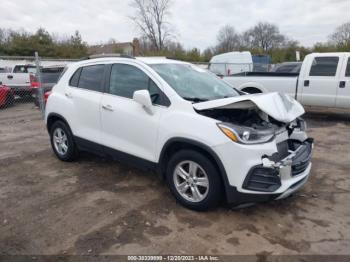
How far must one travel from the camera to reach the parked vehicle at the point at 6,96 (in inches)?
500

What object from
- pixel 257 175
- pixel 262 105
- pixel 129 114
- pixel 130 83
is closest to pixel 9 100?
pixel 130 83

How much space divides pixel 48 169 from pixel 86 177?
854mm

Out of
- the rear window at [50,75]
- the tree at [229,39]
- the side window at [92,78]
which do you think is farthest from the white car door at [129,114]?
the tree at [229,39]

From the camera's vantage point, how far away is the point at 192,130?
3604mm

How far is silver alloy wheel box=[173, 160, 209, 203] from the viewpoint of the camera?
3.71 meters

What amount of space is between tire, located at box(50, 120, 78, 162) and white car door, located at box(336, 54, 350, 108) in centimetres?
703

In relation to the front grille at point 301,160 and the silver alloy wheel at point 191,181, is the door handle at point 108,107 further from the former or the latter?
the front grille at point 301,160

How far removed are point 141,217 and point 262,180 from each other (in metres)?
1.43

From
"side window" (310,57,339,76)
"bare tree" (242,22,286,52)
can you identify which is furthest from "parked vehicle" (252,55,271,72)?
"bare tree" (242,22,286,52)

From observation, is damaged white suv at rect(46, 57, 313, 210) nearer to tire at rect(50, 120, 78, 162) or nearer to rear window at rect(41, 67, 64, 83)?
tire at rect(50, 120, 78, 162)

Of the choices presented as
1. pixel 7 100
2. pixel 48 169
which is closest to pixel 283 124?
pixel 48 169

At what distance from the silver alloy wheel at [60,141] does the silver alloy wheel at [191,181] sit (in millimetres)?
2557

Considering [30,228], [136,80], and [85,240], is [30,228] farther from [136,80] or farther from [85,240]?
[136,80]

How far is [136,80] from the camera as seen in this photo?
4359 mm
